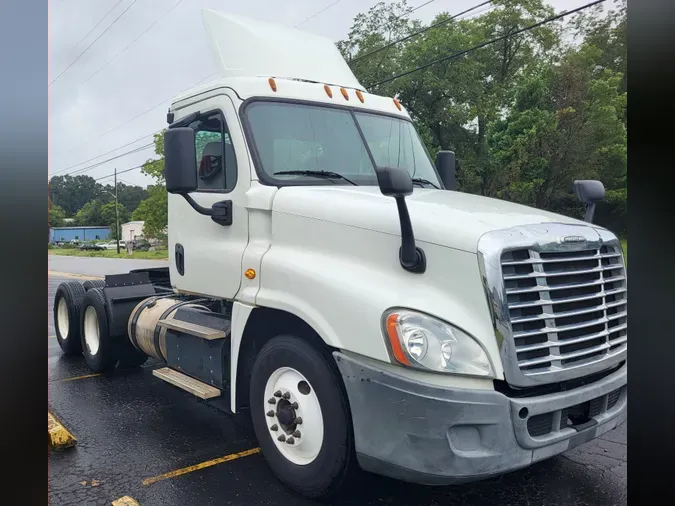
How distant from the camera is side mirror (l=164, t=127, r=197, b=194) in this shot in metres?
3.71

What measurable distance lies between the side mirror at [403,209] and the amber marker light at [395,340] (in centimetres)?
34

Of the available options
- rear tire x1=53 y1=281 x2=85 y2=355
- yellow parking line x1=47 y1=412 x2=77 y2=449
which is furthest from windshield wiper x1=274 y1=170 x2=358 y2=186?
rear tire x1=53 y1=281 x2=85 y2=355

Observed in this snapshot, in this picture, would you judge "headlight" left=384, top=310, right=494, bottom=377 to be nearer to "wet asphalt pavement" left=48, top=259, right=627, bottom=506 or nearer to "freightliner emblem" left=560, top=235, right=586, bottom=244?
"freightliner emblem" left=560, top=235, right=586, bottom=244

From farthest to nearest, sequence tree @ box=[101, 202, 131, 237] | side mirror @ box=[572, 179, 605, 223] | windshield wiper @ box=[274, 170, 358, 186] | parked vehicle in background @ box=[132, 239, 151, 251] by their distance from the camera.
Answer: parked vehicle in background @ box=[132, 239, 151, 251], tree @ box=[101, 202, 131, 237], windshield wiper @ box=[274, 170, 358, 186], side mirror @ box=[572, 179, 605, 223]

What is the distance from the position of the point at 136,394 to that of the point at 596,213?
15.2ft

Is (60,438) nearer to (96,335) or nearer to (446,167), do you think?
(96,335)

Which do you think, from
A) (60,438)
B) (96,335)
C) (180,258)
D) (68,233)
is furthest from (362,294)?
(96,335)

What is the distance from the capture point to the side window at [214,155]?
421cm

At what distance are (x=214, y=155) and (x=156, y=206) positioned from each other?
11.7 feet

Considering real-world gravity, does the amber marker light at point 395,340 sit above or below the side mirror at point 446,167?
below

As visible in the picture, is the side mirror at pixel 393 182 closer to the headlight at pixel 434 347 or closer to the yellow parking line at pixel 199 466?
the headlight at pixel 434 347

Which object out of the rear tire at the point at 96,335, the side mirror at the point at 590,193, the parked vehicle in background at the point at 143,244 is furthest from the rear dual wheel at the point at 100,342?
the side mirror at the point at 590,193

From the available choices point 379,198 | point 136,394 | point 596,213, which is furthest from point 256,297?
point 136,394
